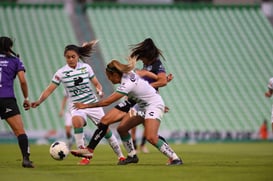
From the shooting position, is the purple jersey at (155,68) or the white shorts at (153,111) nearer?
the white shorts at (153,111)

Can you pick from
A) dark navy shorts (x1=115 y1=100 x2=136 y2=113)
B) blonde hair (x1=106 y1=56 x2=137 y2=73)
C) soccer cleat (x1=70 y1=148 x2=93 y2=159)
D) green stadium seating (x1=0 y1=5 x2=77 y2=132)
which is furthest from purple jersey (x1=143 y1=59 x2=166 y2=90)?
green stadium seating (x1=0 y1=5 x2=77 y2=132)

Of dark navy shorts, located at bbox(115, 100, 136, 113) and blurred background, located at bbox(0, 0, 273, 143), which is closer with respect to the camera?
dark navy shorts, located at bbox(115, 100, 136, 113)

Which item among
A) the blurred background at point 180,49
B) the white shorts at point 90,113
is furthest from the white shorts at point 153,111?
the blurred background at point 180,49

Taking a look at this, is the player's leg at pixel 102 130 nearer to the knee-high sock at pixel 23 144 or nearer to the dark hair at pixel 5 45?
the knee-high sock at pixel 23 144

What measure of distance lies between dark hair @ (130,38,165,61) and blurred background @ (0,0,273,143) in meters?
16.0

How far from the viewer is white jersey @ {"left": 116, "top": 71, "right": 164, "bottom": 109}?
14648 millimetres

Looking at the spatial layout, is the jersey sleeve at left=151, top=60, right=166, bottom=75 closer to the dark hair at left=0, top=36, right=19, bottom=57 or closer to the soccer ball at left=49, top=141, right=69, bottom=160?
the soccer ball at left=49, top=141, right=69, bottom=160

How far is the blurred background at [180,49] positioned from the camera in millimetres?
33938

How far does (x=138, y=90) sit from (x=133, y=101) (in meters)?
0.54

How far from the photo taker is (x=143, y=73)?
15.6 m

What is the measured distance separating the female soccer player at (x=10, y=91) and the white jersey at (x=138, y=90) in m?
1.78

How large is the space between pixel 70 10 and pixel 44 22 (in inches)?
74.2

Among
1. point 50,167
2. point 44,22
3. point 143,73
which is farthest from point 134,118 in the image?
point 44,22

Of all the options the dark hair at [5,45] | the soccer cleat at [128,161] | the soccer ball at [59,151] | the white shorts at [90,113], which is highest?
the dark hair at [5,45]
